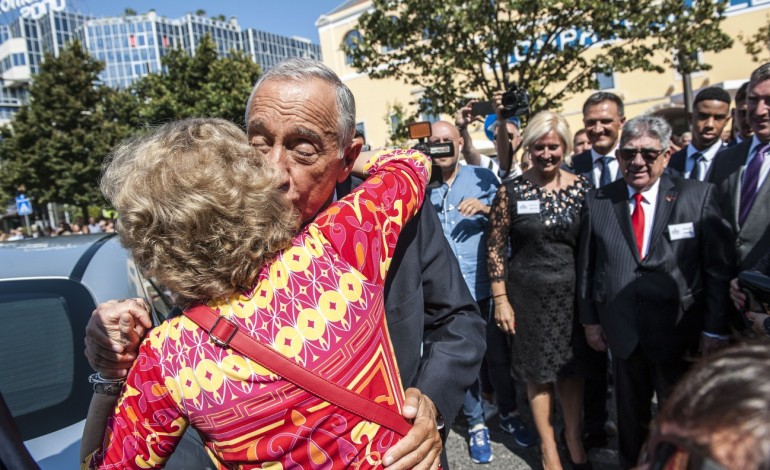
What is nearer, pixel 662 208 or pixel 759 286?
pixel 759 286

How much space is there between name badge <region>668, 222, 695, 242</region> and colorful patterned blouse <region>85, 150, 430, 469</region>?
6.82 feet

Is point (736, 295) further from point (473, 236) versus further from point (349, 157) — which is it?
point (349, 157)

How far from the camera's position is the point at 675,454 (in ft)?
1.98

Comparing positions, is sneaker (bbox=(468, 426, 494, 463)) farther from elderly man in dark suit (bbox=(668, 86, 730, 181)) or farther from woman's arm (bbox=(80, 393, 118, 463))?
woman's arm (bbox=(80, 393, 118, 463))

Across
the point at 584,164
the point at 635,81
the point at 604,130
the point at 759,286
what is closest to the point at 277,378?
the point at 759,286

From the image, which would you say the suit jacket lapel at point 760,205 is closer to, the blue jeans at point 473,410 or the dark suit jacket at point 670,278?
the dark suit jacket at point 670,278

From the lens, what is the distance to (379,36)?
10.8 metres

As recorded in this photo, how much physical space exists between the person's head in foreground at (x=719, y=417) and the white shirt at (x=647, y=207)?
228cm

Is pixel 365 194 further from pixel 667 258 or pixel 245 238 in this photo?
pixel 667 258

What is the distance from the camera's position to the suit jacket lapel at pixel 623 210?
2.80 meters

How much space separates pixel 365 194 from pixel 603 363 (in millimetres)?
2614

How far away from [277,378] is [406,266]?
569mm

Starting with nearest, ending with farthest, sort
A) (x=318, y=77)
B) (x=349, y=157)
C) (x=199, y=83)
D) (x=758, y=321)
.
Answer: (x=318, y=77)
(x=349, y=157)
(x=758, y=321)
(x=199, y=83)

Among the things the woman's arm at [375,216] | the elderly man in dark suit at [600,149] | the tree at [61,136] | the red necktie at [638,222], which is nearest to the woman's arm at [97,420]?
the woman's arm at [375,216]
